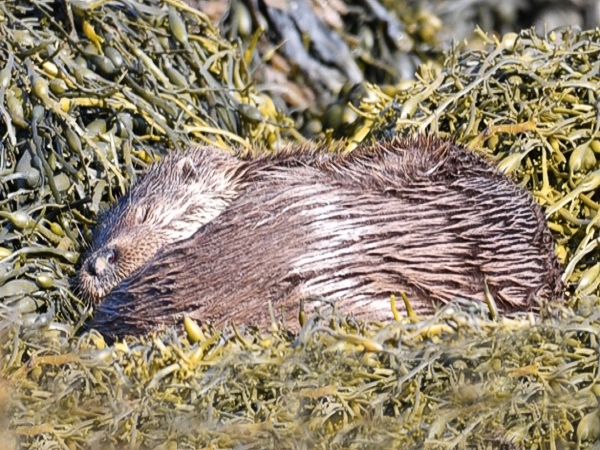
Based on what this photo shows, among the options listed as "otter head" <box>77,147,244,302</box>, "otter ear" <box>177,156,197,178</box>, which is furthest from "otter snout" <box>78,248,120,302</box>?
"otter ear" <box>177,156,197,178</box>

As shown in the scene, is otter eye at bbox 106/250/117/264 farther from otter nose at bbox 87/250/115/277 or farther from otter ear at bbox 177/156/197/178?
otter ear at bbox 177/156/197/178

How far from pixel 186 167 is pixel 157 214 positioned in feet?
0.57

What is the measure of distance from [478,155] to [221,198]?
2.28 feet

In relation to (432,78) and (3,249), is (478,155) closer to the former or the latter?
(432,78)

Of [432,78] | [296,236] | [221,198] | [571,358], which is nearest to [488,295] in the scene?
[571,358]

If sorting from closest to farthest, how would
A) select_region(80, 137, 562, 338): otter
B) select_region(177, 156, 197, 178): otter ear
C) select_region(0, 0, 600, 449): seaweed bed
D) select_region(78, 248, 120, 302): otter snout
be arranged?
select_region(0, 0, 600, 449): seaweed bed → select_region(80, 137, 562, 338): otter → select_region(78, 248, 120, 302): otter snout → select_region(177, 156, 197, 178): otter ear

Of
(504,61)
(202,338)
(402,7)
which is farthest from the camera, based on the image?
(402,7)

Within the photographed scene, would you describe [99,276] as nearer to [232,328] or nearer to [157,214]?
[157,214]

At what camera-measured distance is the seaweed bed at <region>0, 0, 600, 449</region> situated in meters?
2.67

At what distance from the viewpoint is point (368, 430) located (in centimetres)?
266

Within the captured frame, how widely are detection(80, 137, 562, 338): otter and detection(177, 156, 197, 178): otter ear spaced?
0.60 ft

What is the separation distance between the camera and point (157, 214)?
3502mm

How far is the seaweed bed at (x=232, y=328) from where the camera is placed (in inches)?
105

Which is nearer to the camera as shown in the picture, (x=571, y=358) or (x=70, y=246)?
(x=571, y=358)
